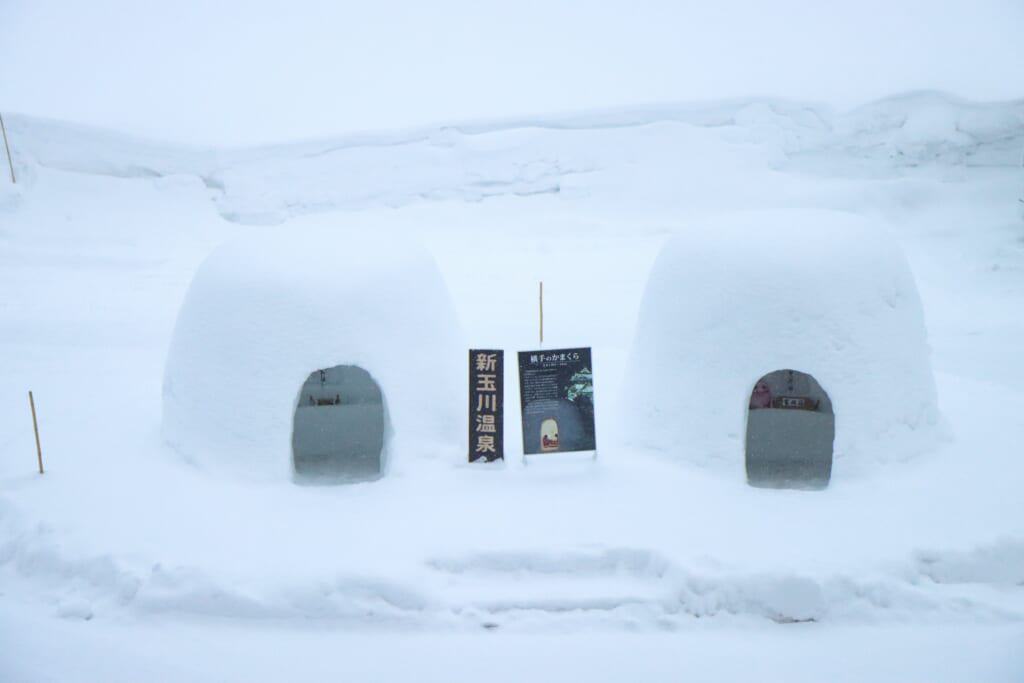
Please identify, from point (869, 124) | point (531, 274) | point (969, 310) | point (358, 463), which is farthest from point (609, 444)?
point (869, 124)

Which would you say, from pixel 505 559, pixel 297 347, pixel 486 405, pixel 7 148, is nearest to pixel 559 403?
pixel 486 405

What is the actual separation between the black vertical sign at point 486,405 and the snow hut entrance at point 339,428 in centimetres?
106

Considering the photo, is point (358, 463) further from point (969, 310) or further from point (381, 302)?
point (969, 310)

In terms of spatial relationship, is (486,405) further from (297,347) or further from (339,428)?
(339,428)

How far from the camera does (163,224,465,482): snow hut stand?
6477mm

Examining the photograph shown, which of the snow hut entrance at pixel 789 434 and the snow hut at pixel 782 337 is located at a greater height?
the snow hut at pixel 782 337

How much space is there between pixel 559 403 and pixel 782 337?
2002mm

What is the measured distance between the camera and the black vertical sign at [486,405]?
6.68m

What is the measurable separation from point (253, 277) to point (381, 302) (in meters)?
1.18

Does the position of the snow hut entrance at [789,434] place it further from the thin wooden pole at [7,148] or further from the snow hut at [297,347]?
the thin wooden pole at [7,148]

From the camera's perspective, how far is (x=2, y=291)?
45.3 ft

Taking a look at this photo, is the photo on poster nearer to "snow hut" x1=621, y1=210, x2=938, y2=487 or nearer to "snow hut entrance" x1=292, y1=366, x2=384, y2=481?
"snow hut" x1=621, y1=210, x2=938, y2=487

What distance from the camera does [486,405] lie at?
22.1 feet

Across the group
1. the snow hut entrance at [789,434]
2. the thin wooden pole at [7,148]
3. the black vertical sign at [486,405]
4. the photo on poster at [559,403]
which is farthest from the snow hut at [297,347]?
the thin wooden pole at [7,148]
